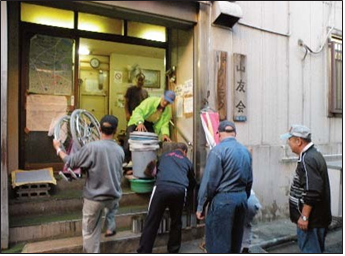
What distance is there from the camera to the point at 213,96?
5.72m

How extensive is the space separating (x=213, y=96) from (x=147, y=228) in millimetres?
2862

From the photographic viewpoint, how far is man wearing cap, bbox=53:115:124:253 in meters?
3.79

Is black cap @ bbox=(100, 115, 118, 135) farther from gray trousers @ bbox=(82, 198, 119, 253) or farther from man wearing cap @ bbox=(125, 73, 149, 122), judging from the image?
man wearing cap @ bbox=(125, 73, 149, 122)

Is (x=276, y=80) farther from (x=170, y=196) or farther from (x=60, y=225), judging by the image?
(x=60, y=225)

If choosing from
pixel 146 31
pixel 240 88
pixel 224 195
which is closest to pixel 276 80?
pixel 240 88

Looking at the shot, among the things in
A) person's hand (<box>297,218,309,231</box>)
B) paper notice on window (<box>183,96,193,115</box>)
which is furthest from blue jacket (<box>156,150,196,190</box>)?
person's hand (<box>297,218,309,231</box>)

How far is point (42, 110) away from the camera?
6191 millimetres

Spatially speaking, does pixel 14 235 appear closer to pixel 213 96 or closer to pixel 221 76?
pixel 213 96

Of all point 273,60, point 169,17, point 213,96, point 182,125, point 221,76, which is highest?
point 169,17

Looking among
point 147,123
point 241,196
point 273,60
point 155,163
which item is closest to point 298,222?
point 241,196

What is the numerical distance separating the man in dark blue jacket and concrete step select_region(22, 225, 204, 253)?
1.02 feet

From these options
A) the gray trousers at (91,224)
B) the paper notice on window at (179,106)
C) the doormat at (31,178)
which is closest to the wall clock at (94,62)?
the paper notice on window at (179,106)

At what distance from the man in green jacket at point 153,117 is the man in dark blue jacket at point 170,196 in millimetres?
1317

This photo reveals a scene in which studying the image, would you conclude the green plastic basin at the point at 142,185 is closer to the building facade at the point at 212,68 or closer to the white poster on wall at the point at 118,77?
the building facade at the point at 212,68
